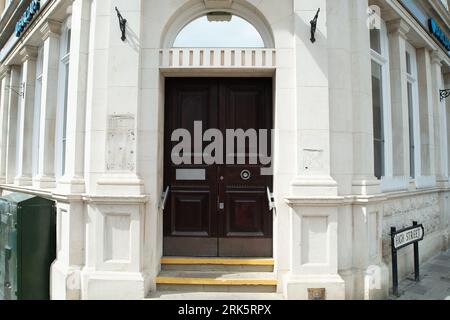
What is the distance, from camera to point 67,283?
4598mm

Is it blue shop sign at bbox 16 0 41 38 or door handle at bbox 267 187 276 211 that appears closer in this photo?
door handle at bbox 267 187 276 211

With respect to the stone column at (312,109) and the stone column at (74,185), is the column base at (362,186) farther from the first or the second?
the stone column at (74,185)

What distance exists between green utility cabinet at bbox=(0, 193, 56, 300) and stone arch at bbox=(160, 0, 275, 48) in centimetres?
364

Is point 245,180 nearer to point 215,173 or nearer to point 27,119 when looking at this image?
point 215,173

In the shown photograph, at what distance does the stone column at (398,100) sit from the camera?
680 centimetres

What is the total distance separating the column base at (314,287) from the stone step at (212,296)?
0.78ft

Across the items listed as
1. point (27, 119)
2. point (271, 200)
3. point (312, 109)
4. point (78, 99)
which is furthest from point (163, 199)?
point (27, 119)

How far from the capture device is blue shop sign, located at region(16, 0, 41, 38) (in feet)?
23.7

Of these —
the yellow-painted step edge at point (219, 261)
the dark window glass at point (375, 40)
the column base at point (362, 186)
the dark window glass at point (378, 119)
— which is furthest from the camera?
the dark window glass at point (375, 40)

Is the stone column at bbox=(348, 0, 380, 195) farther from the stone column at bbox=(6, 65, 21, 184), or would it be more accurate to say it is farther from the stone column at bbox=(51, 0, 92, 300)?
the stone column at bbox=(6, 65, 21, 184)

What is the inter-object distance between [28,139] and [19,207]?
482 centimetres

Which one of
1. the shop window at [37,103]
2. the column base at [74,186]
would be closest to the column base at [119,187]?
the column base at [74,186]

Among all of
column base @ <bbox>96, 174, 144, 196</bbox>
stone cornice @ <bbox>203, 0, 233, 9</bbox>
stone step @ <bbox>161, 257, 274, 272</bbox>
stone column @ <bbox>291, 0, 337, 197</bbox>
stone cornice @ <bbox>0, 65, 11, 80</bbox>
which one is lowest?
stone step @ <bbox>161, 257, 274, 272</bbox>

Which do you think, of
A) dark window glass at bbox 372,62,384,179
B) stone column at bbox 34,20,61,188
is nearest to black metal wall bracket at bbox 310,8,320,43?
dark window glass at bbox 372,62,384,179
